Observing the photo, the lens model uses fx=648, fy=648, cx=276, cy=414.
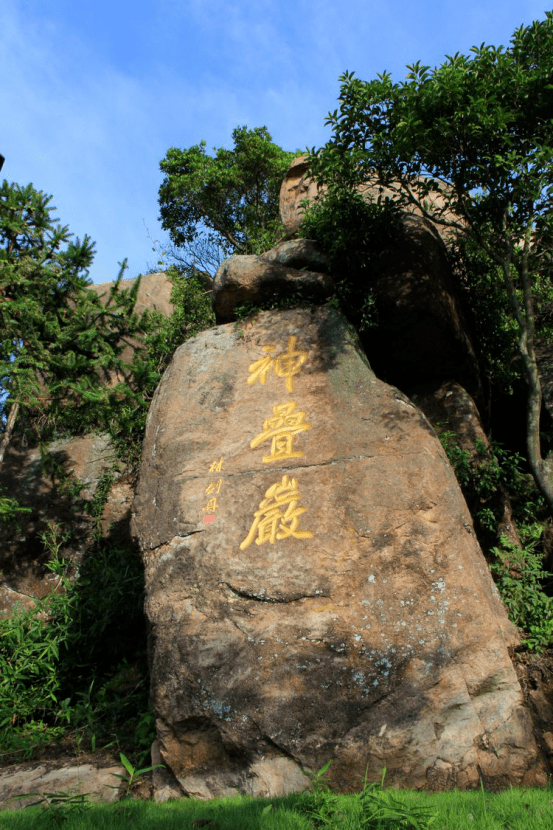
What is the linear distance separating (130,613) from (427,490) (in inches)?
137

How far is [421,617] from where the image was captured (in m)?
4.57

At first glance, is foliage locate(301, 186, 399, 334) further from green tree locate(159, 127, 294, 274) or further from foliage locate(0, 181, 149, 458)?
green tree locate(159, 127, 294, 274)

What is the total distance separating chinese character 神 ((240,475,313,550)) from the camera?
511cm

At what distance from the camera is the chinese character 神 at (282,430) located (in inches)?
222

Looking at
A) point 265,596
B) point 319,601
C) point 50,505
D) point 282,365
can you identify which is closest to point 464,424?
point 282,365

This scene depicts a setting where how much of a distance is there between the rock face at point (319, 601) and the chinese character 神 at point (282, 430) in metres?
0.01

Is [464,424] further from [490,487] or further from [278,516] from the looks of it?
[278,516]

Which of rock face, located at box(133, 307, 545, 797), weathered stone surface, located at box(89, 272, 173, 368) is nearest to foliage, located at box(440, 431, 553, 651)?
rock face, located at box(133, 307, 545, 797)

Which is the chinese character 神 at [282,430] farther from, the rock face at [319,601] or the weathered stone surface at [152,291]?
the weathered stone surface at [152,291]

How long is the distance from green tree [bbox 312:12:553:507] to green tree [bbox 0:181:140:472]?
327 cm

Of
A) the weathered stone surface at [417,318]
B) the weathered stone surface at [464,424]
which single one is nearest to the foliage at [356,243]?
the weathered stone surface at [417,318]

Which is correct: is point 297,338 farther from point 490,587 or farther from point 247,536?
point 490,587

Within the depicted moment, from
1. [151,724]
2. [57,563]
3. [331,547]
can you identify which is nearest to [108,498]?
[57,563]

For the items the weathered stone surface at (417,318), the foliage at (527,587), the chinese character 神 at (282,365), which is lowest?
the foliage at (527,587)
